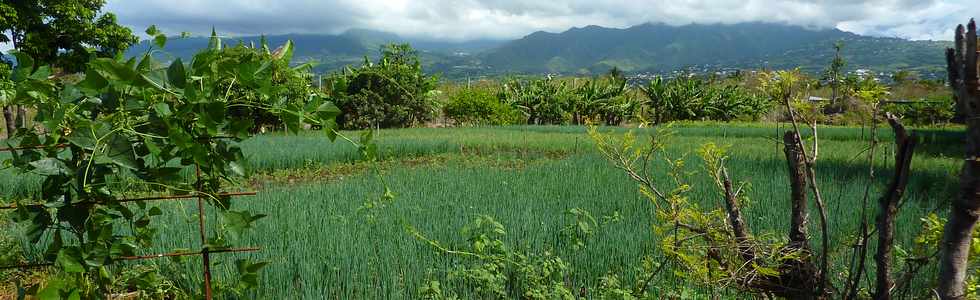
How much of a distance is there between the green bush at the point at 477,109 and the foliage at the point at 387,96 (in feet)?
2.77

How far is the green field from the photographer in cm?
273

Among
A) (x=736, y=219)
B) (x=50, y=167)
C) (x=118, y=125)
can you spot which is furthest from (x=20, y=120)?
(x=736, y=219)

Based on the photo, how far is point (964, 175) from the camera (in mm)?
1020

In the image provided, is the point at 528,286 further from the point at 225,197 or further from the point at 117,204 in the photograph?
the point at 117,204

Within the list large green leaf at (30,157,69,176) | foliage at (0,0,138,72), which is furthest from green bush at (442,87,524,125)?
large green leaf at (30,157,69,176)

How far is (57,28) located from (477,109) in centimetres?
1244

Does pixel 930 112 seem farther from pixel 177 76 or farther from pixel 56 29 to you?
pixel 56 29

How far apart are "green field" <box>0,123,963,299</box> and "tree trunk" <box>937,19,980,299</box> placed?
1.99 feet

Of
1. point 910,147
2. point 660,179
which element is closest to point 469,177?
point 660,179

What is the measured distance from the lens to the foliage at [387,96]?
15.4 meters

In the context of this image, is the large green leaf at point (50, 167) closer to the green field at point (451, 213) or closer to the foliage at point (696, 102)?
the green field at point (451, 213)

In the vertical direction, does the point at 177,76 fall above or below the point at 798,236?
above

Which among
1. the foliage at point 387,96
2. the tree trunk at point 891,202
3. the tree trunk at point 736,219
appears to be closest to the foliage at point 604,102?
the foliage at point 387,96

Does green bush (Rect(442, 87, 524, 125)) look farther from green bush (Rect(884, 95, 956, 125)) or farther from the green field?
green bush (Rect(884, 95, 956, 125))
